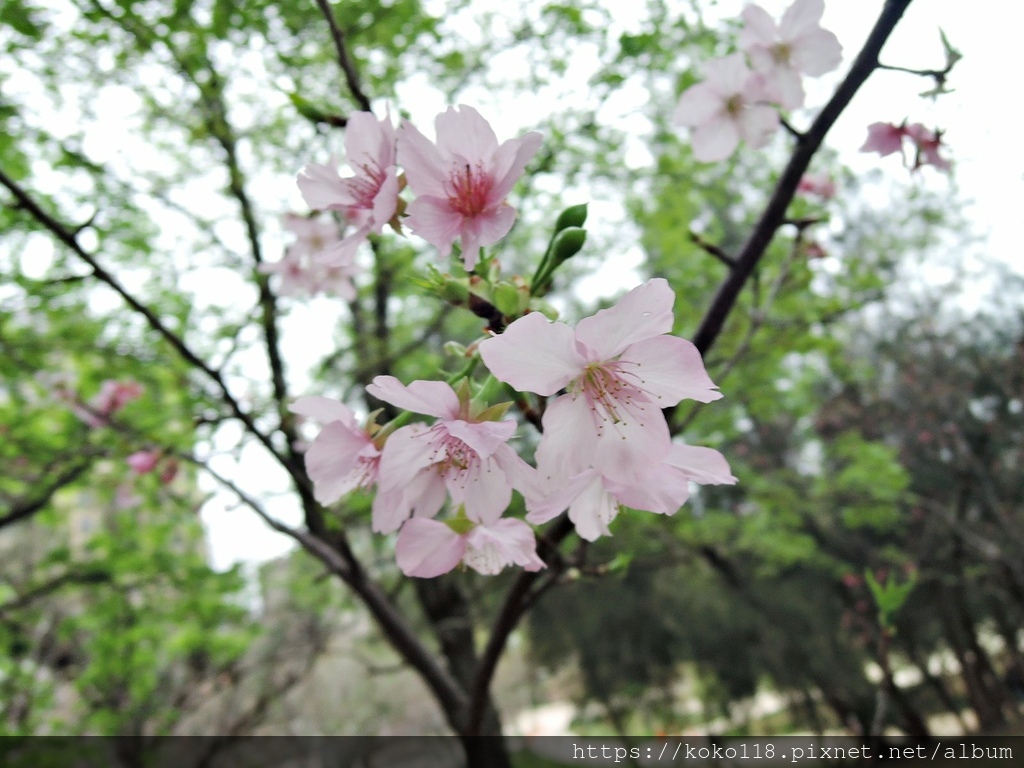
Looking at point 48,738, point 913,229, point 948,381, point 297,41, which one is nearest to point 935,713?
point 948,381

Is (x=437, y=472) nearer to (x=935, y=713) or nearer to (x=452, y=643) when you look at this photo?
(x=452, y=643)

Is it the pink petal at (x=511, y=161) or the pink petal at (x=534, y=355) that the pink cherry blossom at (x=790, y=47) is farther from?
the pink petal at (x=534, y=355)

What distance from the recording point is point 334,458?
88 cm

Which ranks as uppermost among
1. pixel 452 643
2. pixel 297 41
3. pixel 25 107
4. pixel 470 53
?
pixel 470 53

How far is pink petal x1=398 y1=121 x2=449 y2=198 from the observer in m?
0.79

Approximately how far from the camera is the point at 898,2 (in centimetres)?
97

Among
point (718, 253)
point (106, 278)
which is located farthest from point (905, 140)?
point (106, 278)

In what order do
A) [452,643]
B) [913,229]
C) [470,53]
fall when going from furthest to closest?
[913,229], [452,643], [470,53]

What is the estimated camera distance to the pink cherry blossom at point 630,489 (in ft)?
2.47

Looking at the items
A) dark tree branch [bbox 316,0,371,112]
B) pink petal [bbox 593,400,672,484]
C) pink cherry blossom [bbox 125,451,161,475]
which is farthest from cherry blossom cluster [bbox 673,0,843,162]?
pink cherry blossom [bbox 125,451,161,475]

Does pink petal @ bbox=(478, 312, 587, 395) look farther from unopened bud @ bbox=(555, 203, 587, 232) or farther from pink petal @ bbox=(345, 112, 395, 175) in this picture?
pink petal @ bbox=(345, 112, 395, 175)

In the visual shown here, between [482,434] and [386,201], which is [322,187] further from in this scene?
[482,434]

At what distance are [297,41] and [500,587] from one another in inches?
161

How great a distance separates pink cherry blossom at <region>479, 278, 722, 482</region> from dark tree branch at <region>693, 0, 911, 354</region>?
58 cm
